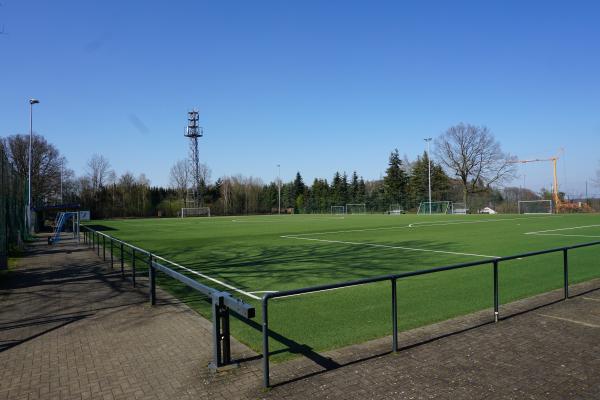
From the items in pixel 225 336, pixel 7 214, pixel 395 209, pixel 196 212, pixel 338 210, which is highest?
pixel 7 214

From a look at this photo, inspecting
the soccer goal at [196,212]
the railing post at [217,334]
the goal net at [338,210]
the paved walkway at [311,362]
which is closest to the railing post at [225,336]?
the railing post at [217,334]

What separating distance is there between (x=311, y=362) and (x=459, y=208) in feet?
224

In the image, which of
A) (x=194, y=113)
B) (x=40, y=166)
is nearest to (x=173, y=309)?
(x=40, y=166)

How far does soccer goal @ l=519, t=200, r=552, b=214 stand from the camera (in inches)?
2312

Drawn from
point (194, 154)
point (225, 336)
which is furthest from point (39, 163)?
point (225, 336)

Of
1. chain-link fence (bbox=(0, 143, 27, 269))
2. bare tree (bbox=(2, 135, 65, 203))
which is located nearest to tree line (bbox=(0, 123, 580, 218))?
bare tree (bbox=(2, 135, 65, 203))

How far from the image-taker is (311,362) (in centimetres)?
510

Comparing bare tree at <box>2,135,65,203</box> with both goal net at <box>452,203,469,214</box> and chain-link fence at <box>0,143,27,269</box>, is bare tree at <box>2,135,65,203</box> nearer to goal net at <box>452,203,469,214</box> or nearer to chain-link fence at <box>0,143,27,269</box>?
chain-link fence at <box>0,143,27,269</box>

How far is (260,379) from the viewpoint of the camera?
4.63 meters

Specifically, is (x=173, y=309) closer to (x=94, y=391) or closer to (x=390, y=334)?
(x=94, y=391)

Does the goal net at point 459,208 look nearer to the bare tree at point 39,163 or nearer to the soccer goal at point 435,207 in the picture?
the soccer goal at point 435,207

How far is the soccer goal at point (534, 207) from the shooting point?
5872 cm

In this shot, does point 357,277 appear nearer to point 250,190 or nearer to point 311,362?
point 311,362

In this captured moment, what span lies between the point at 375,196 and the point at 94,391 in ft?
268
